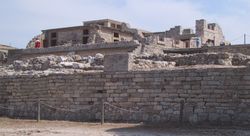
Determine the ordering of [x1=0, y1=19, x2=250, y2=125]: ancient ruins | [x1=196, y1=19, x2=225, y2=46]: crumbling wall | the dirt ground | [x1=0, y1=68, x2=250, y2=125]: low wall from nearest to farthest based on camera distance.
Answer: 1. the dirt ground
2. [x1=0, y1=68, x2=250, y2=125]: low wall
3. [x1=0, y1=19, x2=250, y2=125]: ancient ruins
4. [x1=196, y1=19, x2=225, y2=46]: crumbling wall

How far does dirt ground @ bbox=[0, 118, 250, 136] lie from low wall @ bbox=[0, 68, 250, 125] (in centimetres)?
96

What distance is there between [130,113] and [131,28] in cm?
3058

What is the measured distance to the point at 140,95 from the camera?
19391 millimetres

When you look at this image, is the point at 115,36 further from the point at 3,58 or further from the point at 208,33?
the point at 208,33

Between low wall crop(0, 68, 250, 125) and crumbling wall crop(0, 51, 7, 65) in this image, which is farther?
crumbling wall crop(0, 51, 7, 65)

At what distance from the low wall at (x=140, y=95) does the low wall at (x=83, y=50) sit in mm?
9627

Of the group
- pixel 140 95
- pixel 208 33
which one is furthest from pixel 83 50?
pixel 208 33

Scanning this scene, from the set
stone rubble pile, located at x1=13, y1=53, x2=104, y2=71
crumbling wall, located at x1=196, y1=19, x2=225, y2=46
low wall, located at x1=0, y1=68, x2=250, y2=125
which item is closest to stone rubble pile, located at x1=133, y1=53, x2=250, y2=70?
low wall, located at x1=0, y1=68, x2=250, y2=125

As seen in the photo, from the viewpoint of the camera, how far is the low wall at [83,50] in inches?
1255

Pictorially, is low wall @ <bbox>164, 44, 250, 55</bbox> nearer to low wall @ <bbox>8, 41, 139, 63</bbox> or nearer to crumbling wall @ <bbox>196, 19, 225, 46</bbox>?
low wall @ <bbox>8, 41, 139, 63</bbox>

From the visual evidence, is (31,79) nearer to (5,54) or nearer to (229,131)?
(229,131)

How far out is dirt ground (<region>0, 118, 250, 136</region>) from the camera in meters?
15.2

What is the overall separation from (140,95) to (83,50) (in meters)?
14.8

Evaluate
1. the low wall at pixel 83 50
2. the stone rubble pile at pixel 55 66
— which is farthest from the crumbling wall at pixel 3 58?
the stone rubble pile at pixel 55 66
